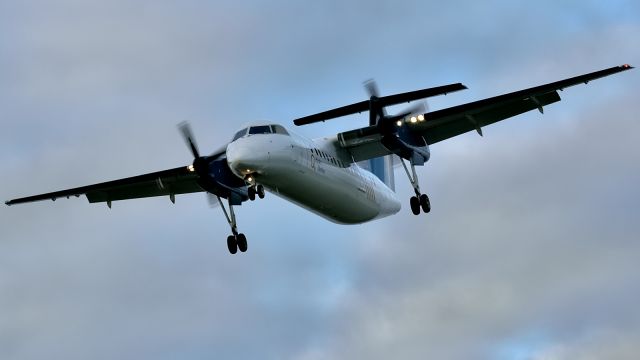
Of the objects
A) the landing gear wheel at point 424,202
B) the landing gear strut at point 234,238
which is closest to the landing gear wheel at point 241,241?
the landing gear strut at point 234,238

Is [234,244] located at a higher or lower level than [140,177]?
lower

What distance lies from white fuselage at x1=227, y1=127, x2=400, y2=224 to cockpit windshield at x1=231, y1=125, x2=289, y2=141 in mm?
184

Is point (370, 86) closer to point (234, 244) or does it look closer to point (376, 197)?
point (376, 197)

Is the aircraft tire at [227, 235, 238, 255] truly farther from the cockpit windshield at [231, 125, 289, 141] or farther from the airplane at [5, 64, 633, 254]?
the cockpit windshield at [231, 125, 289, 141]

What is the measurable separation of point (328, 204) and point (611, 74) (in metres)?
9.40

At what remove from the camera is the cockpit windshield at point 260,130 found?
3095cm

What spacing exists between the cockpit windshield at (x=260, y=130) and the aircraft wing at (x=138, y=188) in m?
4.02

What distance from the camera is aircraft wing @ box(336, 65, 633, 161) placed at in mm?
31734

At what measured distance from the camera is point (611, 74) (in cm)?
2953

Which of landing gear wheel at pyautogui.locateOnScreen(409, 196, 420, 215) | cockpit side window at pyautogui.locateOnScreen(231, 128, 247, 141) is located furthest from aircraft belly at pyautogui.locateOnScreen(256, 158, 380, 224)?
landing gear wheel at pyautogui.locateOnScreen(409, 196, 420, 215)

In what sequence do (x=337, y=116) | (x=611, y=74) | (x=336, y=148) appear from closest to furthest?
(x=611, y=74) → (x=337, y=116) → (x=336, y=148)

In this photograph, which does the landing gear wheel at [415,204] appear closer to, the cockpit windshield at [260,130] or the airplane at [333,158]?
the airplane at [333,158]

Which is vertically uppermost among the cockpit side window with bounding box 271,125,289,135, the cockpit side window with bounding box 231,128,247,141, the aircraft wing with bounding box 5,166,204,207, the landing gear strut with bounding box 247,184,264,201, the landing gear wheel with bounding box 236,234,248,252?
the aircraft wing with bounding box 5,166,204,207

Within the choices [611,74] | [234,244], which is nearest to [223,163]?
[234,244]
